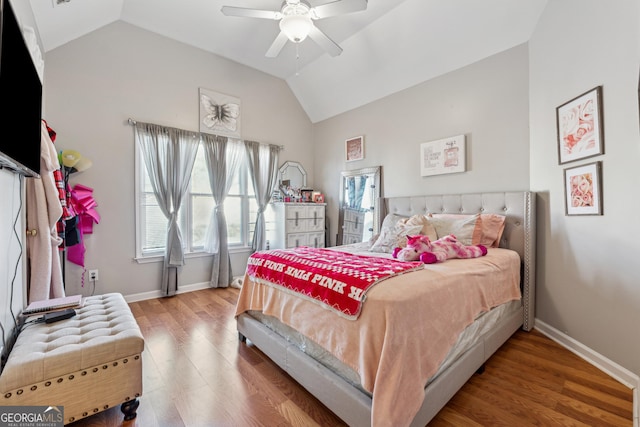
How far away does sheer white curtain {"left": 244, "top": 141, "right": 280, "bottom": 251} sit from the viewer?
4230 mm

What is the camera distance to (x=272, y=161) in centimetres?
443

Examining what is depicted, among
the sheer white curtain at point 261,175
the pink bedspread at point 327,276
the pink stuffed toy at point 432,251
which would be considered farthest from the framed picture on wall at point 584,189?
the sheer white curtain at point 261,175

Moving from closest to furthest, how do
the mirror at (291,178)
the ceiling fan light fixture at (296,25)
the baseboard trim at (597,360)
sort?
the baseboard trim at (597,360) → the ceiling fan light fixture at (296,25) → the mirror at (291,178)

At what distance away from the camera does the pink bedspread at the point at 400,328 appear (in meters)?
1.15

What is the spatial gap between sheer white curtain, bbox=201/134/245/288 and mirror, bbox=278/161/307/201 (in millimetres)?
896

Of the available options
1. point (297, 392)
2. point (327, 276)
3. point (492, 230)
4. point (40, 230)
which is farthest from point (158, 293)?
point (492, 230)

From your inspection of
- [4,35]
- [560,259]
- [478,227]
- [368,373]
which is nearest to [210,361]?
[368,373]

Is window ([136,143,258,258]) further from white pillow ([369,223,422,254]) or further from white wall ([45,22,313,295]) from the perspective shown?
white pillow ([369,223,422,254])

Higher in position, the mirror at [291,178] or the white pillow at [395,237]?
the mirror at [291,178]

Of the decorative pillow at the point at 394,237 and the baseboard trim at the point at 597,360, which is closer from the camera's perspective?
the baseboard trim at the point at 597,360

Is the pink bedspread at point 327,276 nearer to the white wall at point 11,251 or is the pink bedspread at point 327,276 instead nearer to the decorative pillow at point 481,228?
the decorative pillow at point 481,228

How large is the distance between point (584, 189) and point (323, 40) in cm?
252

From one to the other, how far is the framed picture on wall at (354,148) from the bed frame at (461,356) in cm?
108

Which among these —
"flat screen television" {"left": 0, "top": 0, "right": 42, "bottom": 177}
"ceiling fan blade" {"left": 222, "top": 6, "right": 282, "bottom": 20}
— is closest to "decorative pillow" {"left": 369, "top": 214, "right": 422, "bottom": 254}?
"ceiling fan blade" {"left": 222, "top": 6, "right": 282, "bottom": 20}
